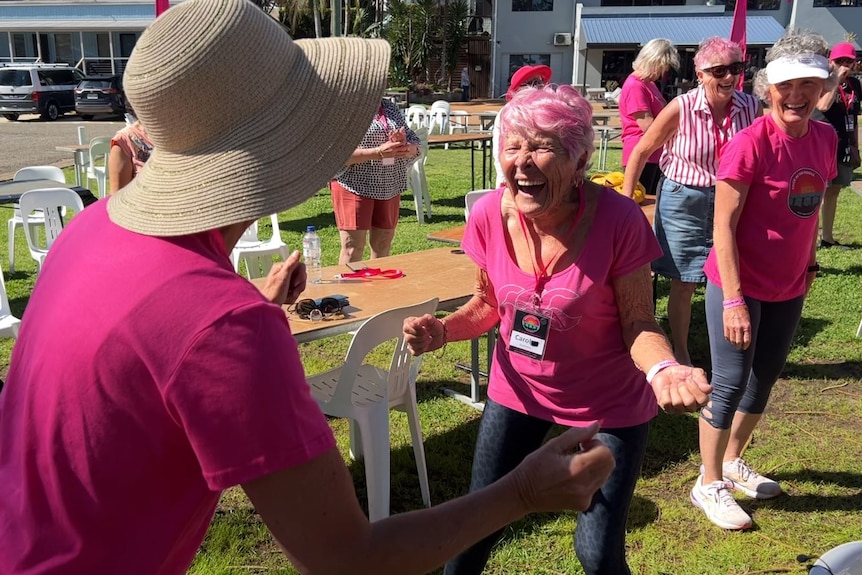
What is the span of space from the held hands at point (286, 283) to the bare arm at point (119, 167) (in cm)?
304

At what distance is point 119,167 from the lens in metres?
4.83

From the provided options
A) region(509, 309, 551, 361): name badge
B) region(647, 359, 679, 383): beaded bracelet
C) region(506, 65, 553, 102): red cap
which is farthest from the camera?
region(506, 65, 553, 102): red cap

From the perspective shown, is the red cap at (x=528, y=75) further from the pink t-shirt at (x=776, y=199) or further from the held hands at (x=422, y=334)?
the held hands at (x=422, y=334)

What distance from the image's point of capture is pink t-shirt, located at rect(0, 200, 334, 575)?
979mm

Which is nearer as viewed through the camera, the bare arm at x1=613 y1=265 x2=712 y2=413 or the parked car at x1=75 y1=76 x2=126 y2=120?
the bare arm at x1=613 y1=265 x2=712 y2=413

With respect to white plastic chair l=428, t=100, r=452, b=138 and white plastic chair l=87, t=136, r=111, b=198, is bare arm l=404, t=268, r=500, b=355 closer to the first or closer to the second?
white plastic chair l=87, t=136, r=111, b=198

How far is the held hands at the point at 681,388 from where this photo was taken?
1876mm

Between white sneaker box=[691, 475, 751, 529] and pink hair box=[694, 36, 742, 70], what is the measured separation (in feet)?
7.73

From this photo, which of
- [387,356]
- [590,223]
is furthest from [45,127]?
[590,223]

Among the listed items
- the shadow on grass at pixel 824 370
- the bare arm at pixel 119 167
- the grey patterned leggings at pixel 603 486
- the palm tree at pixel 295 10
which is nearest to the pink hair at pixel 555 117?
the grey patterned leggings at pixel 603 486

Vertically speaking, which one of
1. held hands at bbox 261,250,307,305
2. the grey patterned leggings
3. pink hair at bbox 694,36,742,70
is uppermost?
pink hair at bbox 694,36,742,70

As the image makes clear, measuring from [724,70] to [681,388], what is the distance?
2988 mm

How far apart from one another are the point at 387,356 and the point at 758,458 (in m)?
2.52

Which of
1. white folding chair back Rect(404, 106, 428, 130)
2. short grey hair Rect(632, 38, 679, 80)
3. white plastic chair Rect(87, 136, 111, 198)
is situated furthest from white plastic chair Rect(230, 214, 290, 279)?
white folding chair back Rect(404, 106, 428, 130)
